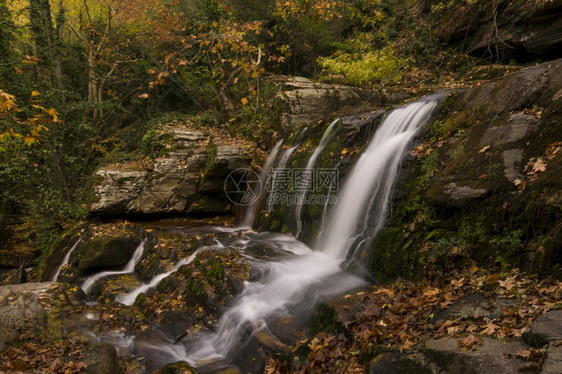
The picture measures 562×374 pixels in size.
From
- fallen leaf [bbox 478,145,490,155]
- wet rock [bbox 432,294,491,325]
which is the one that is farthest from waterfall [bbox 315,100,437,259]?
wet rock [bbox 432,294,491,325]

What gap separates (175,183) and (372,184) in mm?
7681

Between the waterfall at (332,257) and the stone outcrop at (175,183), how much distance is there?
5697 millimetres

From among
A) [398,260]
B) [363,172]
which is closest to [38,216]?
[363,172]

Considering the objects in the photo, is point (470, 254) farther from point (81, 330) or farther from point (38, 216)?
point (38, 216)

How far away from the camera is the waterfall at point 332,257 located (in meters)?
5.12

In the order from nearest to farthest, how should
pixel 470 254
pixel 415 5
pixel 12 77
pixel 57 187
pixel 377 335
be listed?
1. pixel 377 335
2. pixel 470 254
3. pixel 57 187
4. pixel 12 77
5. pixel 415 5

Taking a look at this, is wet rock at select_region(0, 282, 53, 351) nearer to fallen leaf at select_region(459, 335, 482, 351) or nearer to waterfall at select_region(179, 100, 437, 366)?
waterfall at select_region(179, 100, 437, 366)

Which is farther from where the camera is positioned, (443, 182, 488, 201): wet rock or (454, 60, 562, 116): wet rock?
(454, 60, 562, 116): wet rock

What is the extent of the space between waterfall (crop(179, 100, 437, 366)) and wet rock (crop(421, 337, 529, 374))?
2.16m

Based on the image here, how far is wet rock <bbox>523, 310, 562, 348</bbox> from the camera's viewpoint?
2.58 metres

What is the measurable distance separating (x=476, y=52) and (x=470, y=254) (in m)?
10.9

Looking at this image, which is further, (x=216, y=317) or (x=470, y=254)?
(x=216, y=317)

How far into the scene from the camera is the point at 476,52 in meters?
12.5

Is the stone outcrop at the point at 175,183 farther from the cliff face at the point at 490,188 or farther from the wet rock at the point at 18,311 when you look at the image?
the cliff face at the point at 490,188
